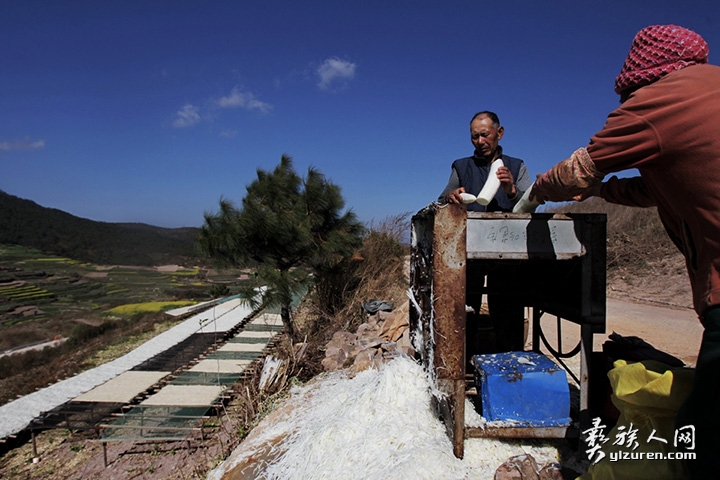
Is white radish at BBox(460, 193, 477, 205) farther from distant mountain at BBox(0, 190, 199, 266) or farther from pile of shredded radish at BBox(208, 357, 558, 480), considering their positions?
distant mountain at BBox(0, 190, 199, 266)

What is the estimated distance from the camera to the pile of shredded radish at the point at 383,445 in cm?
212

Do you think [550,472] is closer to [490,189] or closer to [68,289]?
[490,189]

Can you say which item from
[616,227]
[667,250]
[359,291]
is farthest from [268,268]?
[616,227]

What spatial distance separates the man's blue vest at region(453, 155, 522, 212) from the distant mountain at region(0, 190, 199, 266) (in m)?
27.7

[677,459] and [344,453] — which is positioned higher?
[677,459]

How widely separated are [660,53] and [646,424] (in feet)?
3.76

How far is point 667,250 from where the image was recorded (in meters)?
10.5

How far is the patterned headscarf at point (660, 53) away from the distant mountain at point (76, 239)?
95.9ft

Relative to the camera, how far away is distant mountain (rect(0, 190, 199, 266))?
99.8ft

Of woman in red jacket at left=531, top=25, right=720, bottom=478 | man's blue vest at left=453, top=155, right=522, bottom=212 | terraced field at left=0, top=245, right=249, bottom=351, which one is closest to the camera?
woman in red jacket at left=531, top=25, right=720, bottom=478

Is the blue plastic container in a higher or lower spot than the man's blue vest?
lower

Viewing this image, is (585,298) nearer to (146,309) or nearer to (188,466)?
(188,466)

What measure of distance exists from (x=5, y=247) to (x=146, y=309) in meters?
16.8

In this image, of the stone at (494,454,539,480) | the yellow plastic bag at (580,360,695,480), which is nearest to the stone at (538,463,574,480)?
the stone at (494,454,539,480)
